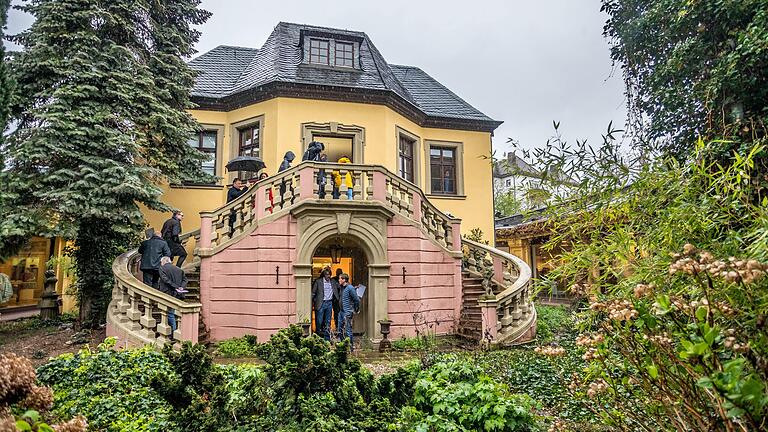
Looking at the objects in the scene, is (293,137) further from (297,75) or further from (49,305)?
(49,305)

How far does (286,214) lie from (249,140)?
5.55m

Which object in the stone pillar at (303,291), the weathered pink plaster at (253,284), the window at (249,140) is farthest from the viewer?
the window at (249,140)

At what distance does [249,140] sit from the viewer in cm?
1445

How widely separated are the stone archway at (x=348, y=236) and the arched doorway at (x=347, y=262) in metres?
1.20

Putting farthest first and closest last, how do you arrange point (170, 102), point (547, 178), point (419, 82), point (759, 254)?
point (419, 82), point (170, 102), point (547, 178), point (759, 254)

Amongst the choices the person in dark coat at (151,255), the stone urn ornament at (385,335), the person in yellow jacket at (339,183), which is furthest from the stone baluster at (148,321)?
the stone urn ornament at (385,335)

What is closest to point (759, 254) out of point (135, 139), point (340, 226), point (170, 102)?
point (340, 226)

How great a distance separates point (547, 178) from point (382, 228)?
21.2 feet

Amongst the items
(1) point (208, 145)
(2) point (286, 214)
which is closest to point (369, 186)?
(2) point (286, 214)

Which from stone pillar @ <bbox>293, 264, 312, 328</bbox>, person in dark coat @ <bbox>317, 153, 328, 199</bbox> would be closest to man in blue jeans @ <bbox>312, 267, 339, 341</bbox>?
stone pillar @ <bbox>293, 264, 312, 328</bbox>

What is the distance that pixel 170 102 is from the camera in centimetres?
1247

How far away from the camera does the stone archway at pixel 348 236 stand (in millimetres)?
9969

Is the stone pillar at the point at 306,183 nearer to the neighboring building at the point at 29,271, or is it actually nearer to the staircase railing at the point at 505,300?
the staircase railing at the point at 505,300

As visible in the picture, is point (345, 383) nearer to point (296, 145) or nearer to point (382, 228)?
point (382, 228)
